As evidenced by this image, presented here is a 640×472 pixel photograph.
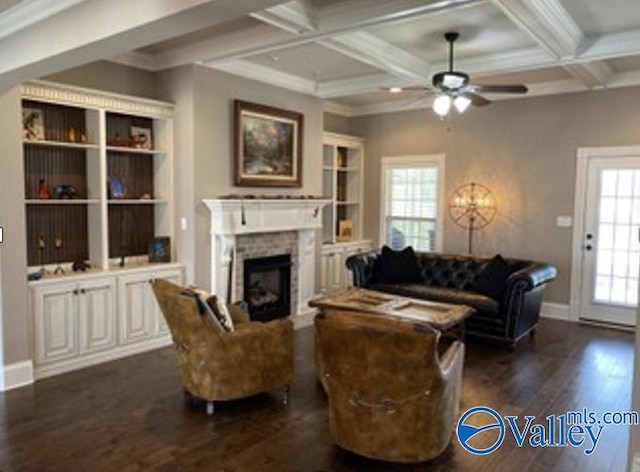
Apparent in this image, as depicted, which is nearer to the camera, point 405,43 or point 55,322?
point 55,322

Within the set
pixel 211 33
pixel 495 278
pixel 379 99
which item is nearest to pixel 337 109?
pixel 379 99

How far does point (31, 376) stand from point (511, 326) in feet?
14.9

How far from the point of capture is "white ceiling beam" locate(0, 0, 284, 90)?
2320mm

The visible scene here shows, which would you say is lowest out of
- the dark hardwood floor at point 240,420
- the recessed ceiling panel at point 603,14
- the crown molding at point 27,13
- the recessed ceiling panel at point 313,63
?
the dark hardwood floor at point 240,420

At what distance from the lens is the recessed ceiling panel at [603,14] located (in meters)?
3.95

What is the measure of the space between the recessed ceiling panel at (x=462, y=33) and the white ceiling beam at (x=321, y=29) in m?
0.49

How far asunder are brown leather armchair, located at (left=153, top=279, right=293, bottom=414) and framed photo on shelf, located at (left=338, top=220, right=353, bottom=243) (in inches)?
175

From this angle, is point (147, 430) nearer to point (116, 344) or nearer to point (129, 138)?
point (116, 344)

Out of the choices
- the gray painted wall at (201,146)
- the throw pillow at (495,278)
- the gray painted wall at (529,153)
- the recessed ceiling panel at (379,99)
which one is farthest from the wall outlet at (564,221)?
the gray painted wall at (201,146)

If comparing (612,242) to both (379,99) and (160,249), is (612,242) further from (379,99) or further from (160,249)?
(160,249)

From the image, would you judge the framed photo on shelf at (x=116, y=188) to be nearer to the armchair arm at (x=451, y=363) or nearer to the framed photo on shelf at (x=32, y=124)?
the framed photo on shelf at (x=32, y=124)

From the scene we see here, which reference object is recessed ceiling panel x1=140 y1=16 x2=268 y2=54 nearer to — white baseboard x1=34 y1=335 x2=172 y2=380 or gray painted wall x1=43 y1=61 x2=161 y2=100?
gray painted wall x1=43 y1=61 x2=161 y2=100

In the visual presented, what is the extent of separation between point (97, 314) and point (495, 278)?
162 inches

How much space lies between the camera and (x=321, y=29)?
4.11m
